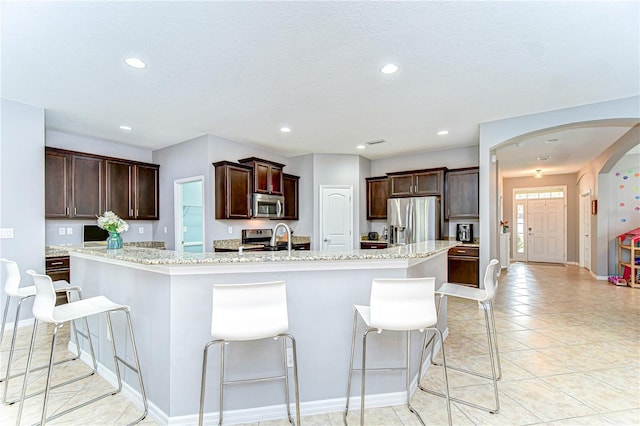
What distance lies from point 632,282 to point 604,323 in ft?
9.75

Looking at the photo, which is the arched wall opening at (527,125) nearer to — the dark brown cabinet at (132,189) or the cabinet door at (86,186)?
the dark brown cabinet at (132,189)

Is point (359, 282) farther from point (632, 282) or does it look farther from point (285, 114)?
point (632, 282)

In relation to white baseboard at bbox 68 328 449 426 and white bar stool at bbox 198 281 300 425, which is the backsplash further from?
white bar stool at bbox 198 281 300 425

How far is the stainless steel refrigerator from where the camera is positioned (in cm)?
579

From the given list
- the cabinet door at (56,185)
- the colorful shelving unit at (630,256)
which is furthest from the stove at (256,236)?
the colorful shelving unit at (630,256)

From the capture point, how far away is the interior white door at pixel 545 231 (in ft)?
30.2

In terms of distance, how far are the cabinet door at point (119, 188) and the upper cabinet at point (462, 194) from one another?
5645 millimetres

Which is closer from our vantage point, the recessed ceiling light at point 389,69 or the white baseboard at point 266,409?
the white baseboard at point 266,409

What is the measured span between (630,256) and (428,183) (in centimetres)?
407

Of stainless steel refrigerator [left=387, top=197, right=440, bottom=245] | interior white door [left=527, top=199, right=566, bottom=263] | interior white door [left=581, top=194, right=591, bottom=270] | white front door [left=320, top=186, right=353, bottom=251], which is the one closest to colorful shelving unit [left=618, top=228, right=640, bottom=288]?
interior white door [left=581, top=194, right=591, bottom=270]

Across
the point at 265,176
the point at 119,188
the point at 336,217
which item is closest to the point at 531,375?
the point at 336,217

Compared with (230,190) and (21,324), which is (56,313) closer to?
(21,324)

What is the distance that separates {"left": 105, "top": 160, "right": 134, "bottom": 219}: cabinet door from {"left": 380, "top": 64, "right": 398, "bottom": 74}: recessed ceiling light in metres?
4.55

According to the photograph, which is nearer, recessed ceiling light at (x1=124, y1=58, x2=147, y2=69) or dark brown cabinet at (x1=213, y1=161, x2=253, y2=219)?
recessed ceiling light at (x1=124, y1=58, x2=147, y2=69)
